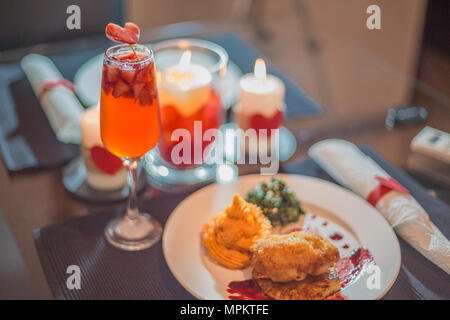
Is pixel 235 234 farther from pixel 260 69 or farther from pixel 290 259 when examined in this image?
pixel 260 69

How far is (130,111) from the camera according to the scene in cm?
90

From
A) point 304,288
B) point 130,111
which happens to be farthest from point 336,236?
point 130,111

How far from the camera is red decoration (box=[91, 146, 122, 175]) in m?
1.06

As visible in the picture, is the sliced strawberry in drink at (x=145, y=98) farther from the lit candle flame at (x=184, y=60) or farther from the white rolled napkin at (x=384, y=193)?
the white rolled napkin at (x=384, y=193)

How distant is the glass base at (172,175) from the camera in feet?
3.71

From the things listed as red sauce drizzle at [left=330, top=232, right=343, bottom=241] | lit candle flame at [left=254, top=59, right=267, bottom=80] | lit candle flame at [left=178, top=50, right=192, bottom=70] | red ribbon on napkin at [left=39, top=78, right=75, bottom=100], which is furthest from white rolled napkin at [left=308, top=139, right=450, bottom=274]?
red ribbon on napkin at [left=39, top=78, right=75, bottom=100]

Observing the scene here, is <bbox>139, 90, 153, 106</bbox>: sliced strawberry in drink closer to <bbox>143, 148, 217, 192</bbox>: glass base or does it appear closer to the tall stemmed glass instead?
the tall stemmed glass

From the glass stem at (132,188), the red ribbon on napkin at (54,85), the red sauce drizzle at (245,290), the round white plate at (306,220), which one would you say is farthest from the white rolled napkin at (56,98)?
the red sauce drizzle at (245,290)

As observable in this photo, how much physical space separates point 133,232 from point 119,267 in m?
0.09

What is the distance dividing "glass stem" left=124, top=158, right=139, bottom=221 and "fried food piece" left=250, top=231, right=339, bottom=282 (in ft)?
0.90

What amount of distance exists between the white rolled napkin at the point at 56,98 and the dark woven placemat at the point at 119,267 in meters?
0.27

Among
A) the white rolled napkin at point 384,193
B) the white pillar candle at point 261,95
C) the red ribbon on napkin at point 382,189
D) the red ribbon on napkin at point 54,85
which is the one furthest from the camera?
the red ribbon on napkin at point 54,85

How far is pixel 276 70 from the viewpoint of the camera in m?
1.55

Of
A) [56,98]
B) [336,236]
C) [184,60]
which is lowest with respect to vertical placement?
[336,236]
